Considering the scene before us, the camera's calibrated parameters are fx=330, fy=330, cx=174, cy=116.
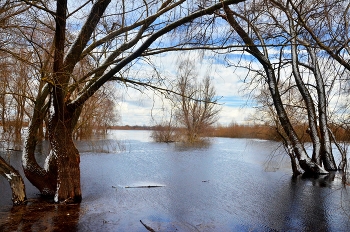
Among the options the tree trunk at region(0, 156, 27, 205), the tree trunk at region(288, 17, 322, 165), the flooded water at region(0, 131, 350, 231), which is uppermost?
the tree trunk at region(288, 17, 322, 165)

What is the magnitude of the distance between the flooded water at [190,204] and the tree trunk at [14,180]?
0.68 feet

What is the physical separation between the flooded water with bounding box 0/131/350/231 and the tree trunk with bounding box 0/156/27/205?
8.2 inches

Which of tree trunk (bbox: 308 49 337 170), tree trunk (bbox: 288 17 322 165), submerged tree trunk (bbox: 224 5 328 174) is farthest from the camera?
tree trunk (bbox: 288 17 322 165)

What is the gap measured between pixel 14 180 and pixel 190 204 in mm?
3767

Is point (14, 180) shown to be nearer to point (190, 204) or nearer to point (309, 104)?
point (190, 204)

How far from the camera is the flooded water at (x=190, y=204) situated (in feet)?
19.4

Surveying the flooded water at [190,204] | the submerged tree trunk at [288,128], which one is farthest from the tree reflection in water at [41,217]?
the submerged tree trunk at [288,128]

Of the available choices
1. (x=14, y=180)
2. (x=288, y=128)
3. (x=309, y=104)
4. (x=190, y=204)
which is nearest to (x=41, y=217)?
(x=14, y=180)

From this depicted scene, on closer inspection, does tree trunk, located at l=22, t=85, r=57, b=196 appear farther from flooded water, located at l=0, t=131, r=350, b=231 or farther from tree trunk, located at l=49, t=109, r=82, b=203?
tree trunk, located at l=49, t=109, r=82, b=203

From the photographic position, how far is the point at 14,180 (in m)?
6.65

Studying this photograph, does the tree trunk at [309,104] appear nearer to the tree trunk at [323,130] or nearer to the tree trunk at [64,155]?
the tree trunk at [323,130]

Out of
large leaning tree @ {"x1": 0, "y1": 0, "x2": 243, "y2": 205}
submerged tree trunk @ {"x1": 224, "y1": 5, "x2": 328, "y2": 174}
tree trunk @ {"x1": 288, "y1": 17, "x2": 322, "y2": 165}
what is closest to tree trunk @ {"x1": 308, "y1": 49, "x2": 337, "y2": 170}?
tree trunk @ {"x1": 288, "y1": 17, "x2": 322, "y2": 165}

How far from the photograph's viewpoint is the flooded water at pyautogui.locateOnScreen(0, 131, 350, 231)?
5.91 m

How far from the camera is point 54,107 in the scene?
6.39 metres
